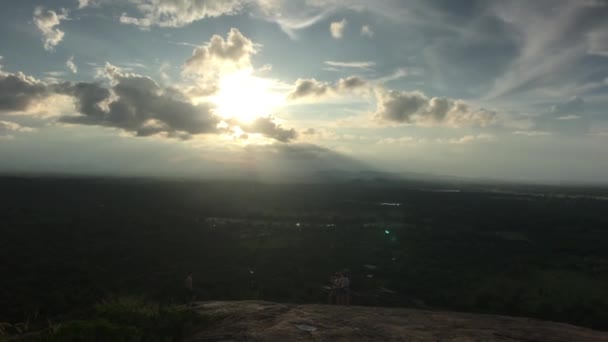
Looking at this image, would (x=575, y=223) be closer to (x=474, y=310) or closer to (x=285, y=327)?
(x=474, y=310)

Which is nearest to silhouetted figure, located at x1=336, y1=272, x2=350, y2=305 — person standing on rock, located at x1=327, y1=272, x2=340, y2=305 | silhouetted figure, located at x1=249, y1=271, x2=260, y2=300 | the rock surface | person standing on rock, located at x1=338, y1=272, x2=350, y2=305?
person standing on rock, located at x1=338, y1=272, x2=350, y2=305

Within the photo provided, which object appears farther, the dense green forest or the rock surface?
the dense green forest

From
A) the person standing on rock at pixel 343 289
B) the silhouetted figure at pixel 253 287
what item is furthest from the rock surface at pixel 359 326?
the silhouetted figure at pixel 253 287

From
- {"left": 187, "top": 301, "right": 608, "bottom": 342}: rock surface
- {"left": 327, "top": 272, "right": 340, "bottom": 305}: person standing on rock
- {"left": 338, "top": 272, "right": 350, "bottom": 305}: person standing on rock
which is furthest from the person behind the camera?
Result: {"left": 327, "top": 272, "right": 340, "bottom": 305}: person standing on rock

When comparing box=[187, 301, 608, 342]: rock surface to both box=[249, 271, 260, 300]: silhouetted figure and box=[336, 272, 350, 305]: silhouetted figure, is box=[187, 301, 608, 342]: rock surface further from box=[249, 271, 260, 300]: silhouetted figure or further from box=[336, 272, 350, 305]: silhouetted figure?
box=[249, 271, 260, 300]: silhouetted figure

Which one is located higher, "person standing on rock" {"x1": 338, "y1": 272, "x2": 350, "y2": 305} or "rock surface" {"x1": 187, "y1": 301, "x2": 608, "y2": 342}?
"rock surface" {"x1": 187, "y1": 301, "x2": 608, "y2": 342}

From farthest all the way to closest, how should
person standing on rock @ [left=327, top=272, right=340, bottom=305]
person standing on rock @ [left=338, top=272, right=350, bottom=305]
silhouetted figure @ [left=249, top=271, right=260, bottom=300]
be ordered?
silhouetted figure @ [left=249, top=271, right=260, bottom=300], person standing on rock @ [left=327, top=272, right=340, bottom=305], person standing on rock @ [left=338, top=272, right=350, bottom=305]

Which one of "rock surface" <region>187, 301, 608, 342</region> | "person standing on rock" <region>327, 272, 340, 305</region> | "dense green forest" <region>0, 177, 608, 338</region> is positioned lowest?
"dense green forest" <region>0, 177, 608, 338</region>

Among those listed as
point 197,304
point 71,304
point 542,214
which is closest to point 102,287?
point 71,304
